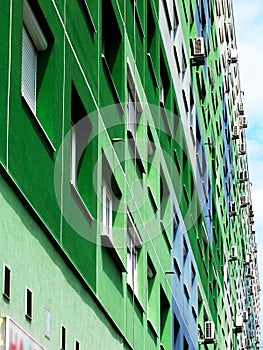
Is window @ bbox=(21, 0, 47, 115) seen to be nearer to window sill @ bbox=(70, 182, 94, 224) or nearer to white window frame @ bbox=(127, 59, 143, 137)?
window sill @ bbox=(70, 182, 94, 224)

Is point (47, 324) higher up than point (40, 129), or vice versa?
point (40, 129)

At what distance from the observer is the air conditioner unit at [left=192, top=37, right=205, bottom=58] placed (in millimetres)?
33000

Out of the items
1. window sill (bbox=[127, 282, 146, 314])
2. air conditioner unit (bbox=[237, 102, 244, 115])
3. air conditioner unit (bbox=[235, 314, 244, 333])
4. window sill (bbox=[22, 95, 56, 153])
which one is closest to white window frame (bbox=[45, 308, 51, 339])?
window sill (bbox=[22, 95, 56, 153])

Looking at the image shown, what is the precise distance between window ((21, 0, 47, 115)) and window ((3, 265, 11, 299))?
2.41 meters

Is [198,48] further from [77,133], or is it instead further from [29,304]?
[29,304]

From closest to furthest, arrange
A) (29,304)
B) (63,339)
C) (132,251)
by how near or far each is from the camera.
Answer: (29,304) < (63,339) < (132,251)

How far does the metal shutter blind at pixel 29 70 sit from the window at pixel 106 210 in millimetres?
4129

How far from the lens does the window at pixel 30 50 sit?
41.7 feet

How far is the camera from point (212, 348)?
1594 inches

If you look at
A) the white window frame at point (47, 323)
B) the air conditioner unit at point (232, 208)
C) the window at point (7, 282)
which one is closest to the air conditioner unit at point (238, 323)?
the air conditioner unit at point (232, 208)

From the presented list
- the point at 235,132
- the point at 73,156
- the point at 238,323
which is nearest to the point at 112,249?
the point at 73,156

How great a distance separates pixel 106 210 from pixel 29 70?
5.20 metres

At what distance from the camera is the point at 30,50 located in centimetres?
1314

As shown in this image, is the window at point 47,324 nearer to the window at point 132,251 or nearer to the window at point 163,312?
the window at point 132,251
